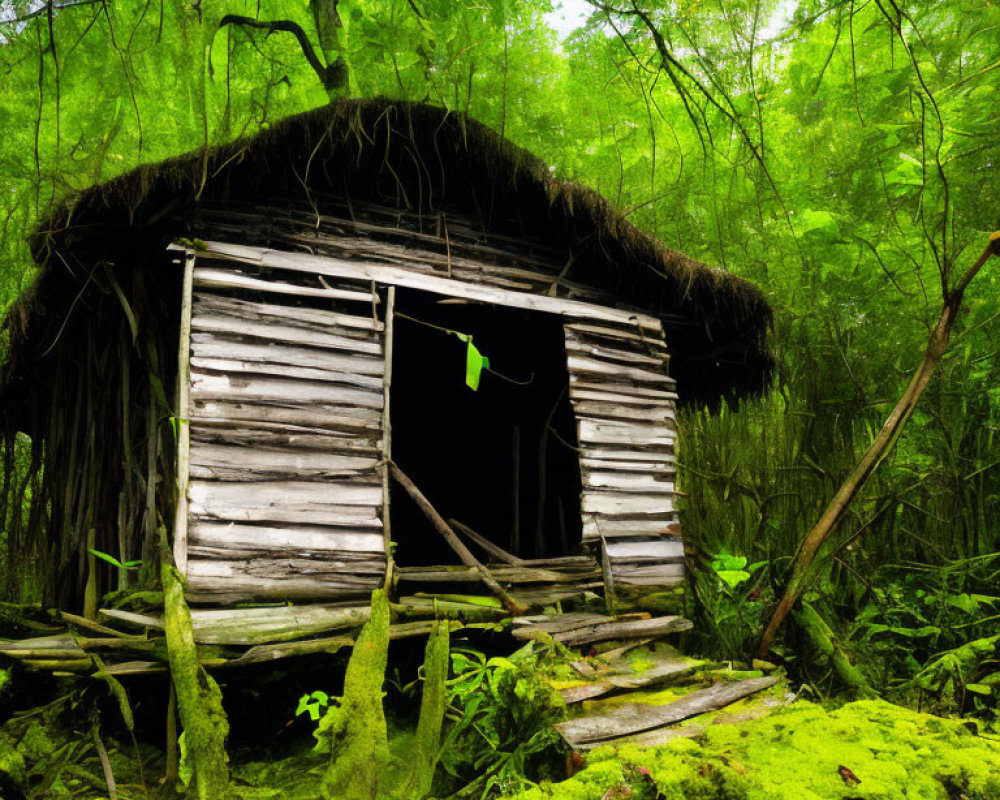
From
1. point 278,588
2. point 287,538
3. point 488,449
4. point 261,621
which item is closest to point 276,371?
point 287,538

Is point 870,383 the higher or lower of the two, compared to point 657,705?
higher

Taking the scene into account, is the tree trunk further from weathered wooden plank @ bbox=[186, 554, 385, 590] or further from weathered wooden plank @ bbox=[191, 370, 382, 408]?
weathered wooden plank @ bbox=[191, 370, 382, 408]

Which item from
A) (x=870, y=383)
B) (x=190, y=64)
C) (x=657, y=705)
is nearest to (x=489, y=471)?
(x=870, y=383)

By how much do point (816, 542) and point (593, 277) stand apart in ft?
10.6

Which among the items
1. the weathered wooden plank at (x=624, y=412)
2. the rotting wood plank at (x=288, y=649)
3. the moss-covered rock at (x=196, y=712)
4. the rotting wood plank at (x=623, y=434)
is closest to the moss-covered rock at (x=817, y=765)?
the moss-covered rock at (x=196, y=712)

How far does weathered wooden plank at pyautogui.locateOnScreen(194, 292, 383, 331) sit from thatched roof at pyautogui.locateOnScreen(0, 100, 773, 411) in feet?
1.85

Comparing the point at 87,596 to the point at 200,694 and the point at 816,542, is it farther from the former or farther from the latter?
the point at 816,542

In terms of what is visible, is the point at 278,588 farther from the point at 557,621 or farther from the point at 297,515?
the point at 557,621

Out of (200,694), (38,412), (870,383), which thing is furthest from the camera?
(38,412)

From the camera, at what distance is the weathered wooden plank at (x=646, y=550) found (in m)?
5.52

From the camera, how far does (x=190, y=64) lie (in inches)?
87.5

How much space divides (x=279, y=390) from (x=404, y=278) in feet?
4.32

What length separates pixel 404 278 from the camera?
5.03 meters

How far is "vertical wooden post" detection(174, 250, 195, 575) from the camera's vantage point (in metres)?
3.87
